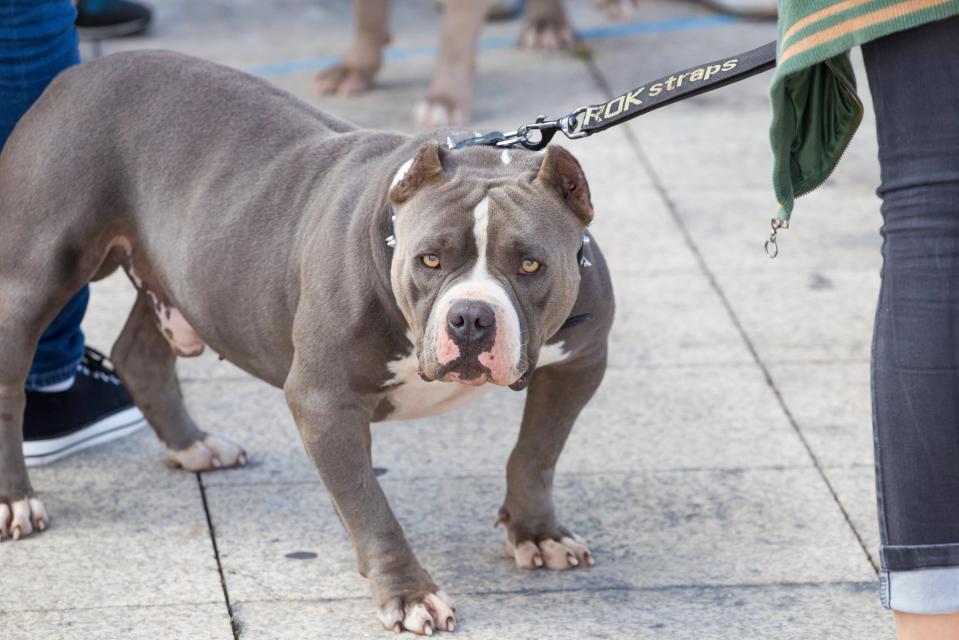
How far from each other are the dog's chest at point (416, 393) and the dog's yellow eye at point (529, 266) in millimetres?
321

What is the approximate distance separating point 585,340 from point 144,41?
543cm

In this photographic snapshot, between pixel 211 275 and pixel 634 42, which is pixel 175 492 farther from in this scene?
pixel 634 42

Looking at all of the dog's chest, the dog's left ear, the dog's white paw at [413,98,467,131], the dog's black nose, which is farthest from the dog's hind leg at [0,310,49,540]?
the dog's white paw at [413,98,467,131]

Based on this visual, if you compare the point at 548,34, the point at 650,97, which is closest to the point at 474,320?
the point at 650,97

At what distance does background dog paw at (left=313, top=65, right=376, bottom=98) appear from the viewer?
7.28 metres

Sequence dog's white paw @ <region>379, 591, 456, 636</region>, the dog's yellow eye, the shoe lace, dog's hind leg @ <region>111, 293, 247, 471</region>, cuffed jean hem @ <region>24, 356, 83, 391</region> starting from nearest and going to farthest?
the dog's yellow eye < dog's white paw @ <region>379, 591, 456, 636</region> < dog's hind leg @ <region>111, 293, 247, 471</region> < cuffed jean hem @ <region>24, 356, 83, 391</region> < the shoe lace

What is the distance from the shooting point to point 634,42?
26.7 feet

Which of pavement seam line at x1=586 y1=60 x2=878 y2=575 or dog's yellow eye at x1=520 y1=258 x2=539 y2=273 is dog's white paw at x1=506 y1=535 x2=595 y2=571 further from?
dog's yellow eye at x1=520 y1=258 x2=539 y2=273

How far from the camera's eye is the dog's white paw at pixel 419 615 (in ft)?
10.5

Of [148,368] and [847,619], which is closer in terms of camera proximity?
[847,619]

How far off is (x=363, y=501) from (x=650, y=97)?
1.07 m

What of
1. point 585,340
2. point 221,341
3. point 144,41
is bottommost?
point 144,41

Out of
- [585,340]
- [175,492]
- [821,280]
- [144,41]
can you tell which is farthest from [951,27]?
[144,41]

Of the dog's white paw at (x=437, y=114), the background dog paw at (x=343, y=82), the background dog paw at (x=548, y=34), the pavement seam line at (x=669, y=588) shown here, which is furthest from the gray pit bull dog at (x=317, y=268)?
the background dog paw at (x=548, y=34)
